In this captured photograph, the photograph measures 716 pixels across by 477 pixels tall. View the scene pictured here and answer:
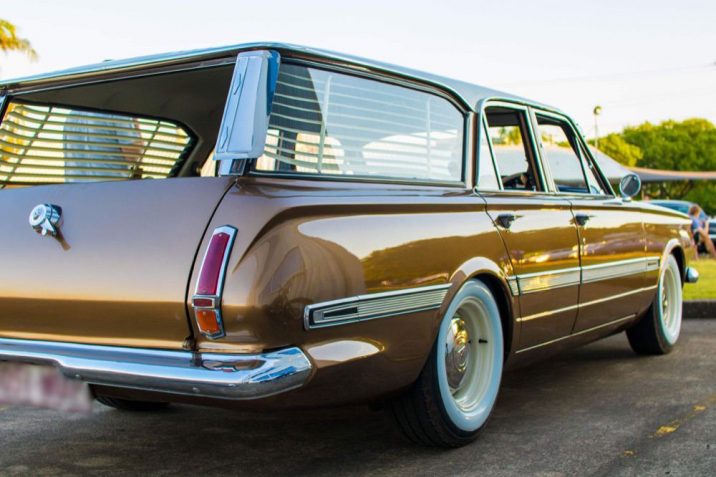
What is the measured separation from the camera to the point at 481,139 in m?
4.29

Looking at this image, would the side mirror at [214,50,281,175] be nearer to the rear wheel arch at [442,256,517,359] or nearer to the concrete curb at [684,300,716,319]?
the rear wheel arch at [442,256,517,359]

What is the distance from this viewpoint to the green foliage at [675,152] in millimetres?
77438

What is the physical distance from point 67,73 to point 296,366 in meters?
1.81

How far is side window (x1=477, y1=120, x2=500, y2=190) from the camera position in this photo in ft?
13.8

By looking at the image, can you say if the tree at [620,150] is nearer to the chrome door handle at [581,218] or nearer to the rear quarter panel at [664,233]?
the rear quarter panel at [664,233]

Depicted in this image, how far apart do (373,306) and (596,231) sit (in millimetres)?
2253

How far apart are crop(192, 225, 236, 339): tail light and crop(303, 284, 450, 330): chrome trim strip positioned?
301 millimetres

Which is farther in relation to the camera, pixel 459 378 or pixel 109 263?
pixel 459 378

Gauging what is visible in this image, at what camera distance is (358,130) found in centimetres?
361

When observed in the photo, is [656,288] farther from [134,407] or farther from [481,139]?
[134,407]

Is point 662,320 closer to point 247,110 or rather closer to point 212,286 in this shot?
point 247,110

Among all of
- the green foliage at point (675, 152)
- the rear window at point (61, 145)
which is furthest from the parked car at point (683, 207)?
the green foliage at point (675, 152)

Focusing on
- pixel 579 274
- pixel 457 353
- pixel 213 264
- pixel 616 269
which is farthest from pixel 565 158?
pixel 213 264

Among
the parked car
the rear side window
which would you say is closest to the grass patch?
the rear side window
